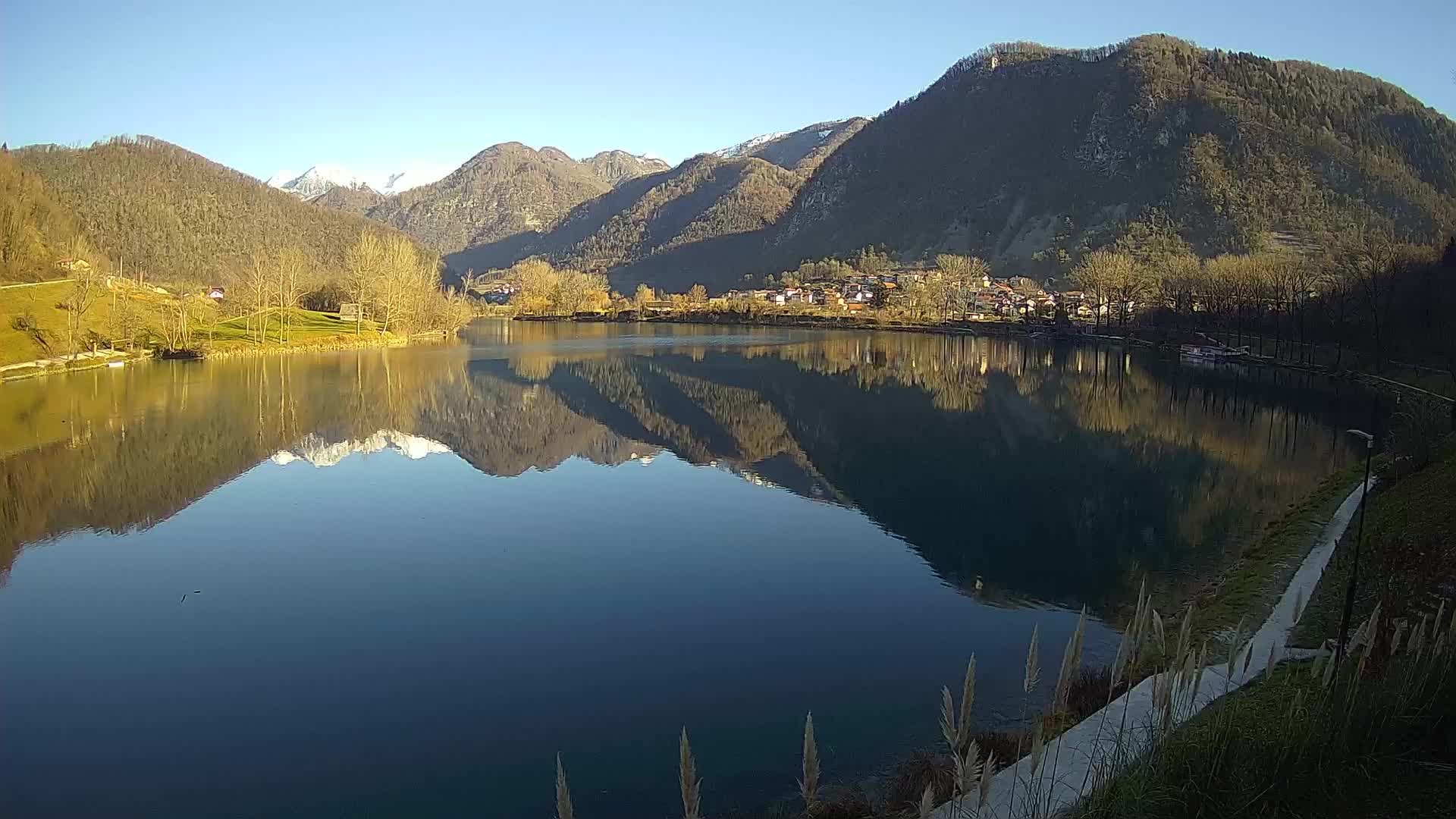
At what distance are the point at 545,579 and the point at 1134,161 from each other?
13970 centimetres

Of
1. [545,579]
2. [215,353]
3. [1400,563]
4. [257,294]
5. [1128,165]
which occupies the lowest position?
[545,579]

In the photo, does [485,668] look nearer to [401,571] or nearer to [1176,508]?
[401,571]

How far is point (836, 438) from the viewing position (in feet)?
89.3

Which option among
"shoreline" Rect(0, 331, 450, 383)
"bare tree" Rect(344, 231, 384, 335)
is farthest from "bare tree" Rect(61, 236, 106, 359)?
"bare tree" Rect(344, 231, 384, 335)

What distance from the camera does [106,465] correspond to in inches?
808

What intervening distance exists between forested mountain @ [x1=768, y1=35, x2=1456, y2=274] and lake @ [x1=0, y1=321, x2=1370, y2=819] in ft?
262

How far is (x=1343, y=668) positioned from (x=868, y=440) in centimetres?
2133

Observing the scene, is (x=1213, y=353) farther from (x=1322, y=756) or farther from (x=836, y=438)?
(x=1322, y=756)

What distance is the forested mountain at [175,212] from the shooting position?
330ft

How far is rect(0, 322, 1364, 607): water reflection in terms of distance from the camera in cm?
1617

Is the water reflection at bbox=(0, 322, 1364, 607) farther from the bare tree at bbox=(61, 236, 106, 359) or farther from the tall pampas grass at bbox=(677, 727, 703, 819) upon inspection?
the tall pampas grass at bbox=(677, 727, 703, 819)

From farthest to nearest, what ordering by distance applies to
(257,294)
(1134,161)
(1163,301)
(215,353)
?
(1134,161) → (1163,301) → (257,294) → (215,353)

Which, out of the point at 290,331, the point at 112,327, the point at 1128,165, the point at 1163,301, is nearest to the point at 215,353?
the point at 112,327

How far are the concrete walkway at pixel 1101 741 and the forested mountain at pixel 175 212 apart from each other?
94.0 meters
